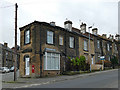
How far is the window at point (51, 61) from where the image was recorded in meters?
21.2

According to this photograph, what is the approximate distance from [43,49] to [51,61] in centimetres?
216

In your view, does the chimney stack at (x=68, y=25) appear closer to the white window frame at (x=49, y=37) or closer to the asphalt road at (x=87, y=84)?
the white window frame at (x=49, y=37)

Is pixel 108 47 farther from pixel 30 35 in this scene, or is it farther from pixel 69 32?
pixel 30 35

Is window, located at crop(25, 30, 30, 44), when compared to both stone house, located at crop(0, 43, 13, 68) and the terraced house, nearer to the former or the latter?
the terraced house

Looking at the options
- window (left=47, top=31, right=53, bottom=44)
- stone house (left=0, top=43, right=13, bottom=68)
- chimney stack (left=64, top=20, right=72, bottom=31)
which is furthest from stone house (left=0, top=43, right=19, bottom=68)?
window (left=47, top=31, right=53, bottom=44)

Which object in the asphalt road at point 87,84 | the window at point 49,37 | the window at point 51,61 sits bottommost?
the asphalt road at point 87,84

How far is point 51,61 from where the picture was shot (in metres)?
22.1

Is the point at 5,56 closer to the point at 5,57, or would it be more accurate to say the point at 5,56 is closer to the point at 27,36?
the point at 5,57

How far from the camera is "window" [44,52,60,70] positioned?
69.7 feet

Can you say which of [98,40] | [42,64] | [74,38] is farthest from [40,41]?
[98,40]

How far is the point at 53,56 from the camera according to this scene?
2233cm

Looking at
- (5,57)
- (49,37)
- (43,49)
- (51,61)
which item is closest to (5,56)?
(5,57)

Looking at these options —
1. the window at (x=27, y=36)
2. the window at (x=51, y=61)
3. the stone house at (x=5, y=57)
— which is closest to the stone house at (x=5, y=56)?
the stone house at (x=5, y=57)

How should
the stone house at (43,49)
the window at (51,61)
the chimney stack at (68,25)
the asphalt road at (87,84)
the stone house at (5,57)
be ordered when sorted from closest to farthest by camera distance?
the asphalt road at (87,84), the stone house at (43,49), the window at (51,61), the chimney stack at (68,25), the stone house at (5,57)
